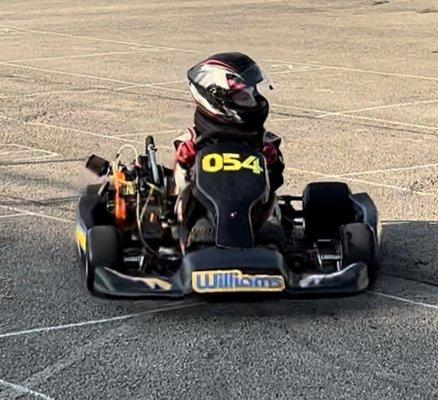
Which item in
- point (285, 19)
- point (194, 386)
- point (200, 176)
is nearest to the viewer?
point (194, 386)

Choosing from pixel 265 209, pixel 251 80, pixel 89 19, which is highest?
pixel 251 80

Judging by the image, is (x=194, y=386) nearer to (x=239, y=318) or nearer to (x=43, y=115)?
(x=239, y=318)

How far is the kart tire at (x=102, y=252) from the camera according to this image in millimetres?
5762

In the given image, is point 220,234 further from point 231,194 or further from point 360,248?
point 360,248

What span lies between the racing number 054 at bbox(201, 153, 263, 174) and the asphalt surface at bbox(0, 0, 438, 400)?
0.72 metres

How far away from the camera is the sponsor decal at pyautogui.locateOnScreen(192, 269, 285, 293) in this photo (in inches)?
216

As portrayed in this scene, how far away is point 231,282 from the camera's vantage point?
5.50 metres

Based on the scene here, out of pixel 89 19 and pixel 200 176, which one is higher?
pixel 200 176

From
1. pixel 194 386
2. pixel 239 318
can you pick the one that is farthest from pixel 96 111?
pixel 194 386

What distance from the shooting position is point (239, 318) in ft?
18.7

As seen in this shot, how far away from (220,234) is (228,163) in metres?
0.46

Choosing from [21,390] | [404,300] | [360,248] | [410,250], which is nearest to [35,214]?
[410,250]

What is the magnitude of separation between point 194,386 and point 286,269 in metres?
1.00

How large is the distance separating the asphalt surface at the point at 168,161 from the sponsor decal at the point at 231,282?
0.68ft
